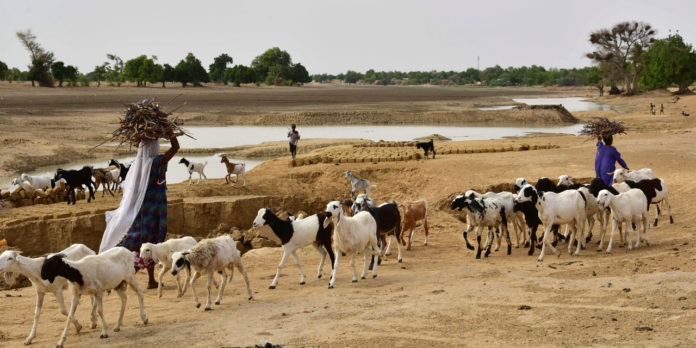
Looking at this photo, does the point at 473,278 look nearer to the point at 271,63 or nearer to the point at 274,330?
the point at 274,330

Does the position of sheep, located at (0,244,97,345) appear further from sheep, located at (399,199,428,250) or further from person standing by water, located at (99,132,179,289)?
sheep, located at (399,199,428,250)

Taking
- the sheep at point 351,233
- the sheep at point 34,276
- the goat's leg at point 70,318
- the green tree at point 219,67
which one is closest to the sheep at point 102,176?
the sheep at point 351,233

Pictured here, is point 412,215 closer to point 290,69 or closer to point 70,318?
point 70,318

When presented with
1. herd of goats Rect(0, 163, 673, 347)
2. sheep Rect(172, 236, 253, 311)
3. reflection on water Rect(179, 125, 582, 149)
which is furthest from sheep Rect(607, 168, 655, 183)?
reflection on water Rect(179, 125, 582, 149)

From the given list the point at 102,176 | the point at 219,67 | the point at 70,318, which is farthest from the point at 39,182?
the point at 219,67

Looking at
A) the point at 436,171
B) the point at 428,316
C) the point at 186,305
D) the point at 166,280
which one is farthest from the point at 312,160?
the point at 428,316

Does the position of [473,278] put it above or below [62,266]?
below

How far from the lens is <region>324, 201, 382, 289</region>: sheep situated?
11.0m

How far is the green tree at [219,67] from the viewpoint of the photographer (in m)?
136

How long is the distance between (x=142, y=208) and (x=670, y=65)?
83883mm

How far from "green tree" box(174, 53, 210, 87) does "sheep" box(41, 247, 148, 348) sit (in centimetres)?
10510

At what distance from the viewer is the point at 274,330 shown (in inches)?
330

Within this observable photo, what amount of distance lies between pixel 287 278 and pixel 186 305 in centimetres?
212

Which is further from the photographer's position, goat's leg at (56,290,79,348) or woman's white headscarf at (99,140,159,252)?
woman's white headscarf at (99,140,159,252)
